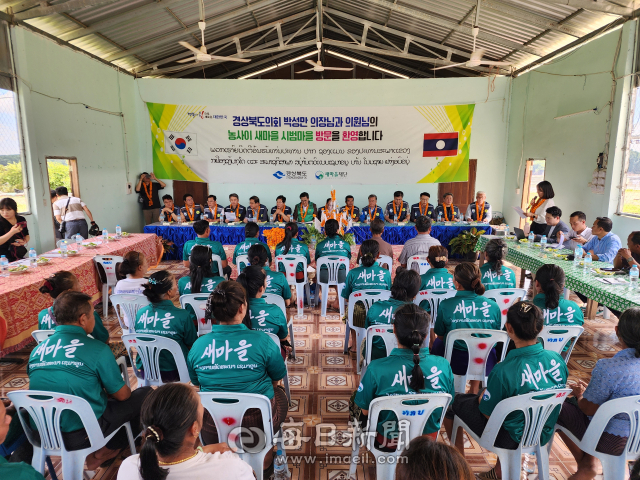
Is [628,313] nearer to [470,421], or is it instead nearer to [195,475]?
[470,421]

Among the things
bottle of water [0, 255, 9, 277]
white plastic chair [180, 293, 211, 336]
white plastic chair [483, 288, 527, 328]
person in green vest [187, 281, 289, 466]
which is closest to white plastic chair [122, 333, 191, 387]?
person in green vest [187, 281, 289, 466]

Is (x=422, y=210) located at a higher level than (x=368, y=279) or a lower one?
higher

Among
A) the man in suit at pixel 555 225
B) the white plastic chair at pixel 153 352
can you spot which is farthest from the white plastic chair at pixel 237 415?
the man in suit at pixel 555 225

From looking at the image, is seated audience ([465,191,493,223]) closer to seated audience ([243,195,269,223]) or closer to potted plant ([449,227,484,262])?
potted plant ([449,227,484,262])

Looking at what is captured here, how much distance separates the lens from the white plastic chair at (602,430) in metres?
1.57

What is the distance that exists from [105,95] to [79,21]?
1661 millimetres

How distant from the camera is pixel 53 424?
1605mm

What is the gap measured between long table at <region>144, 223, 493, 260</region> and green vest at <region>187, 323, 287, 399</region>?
483cm

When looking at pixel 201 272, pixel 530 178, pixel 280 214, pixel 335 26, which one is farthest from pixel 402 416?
pixel 335 26

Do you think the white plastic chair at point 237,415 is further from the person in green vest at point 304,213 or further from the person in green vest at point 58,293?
the person in green vest at point 304,213

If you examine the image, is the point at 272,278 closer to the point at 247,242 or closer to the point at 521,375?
the point at 247,242

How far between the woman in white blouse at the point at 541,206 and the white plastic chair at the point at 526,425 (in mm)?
4411

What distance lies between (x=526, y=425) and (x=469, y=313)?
81 centimetres

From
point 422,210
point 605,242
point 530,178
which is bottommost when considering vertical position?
point 605,242
